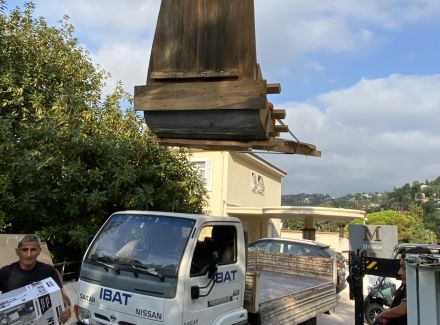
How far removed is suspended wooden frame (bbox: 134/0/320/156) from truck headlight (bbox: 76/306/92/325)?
2.32 m

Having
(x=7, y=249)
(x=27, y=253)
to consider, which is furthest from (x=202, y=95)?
(x=7, y=249)

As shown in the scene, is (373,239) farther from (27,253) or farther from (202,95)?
(27,253)

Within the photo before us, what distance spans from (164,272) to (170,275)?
0.26 ft

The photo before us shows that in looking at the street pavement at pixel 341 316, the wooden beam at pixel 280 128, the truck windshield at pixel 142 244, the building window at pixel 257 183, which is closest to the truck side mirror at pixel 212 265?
the truck windshield at pixel 142 244

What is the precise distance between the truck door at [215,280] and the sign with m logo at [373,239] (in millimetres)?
1509

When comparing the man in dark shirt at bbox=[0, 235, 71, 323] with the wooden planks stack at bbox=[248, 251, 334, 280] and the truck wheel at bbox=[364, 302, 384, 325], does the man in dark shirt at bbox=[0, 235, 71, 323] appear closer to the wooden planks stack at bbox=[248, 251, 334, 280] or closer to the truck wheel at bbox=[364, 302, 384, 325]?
the wooden planks stack at bbox=[248, 251, 334, 280]

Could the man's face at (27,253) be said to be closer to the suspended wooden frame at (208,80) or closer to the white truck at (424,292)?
the suspended wooden frame at (208,80)

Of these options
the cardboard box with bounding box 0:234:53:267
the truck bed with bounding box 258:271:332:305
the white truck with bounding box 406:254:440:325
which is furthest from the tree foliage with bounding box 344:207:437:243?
the white truck with bounding box 406:254:440:325

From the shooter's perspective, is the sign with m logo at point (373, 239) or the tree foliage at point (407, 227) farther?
the tree foliage at point (407, 227)

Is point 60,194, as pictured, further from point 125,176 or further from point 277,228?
point 277,228

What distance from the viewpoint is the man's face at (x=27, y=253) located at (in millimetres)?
4133

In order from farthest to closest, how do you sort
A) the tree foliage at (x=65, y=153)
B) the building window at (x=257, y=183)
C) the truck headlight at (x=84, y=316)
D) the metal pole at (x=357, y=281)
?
the building window at (x=257, y=183)
the tree foliage at (x=65, y=153)
the truck headlight at (x=84, y=316)
the metal pole at (x=357, y=281)

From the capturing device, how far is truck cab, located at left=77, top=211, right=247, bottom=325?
4.65 m

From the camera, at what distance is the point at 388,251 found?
18.6ft
